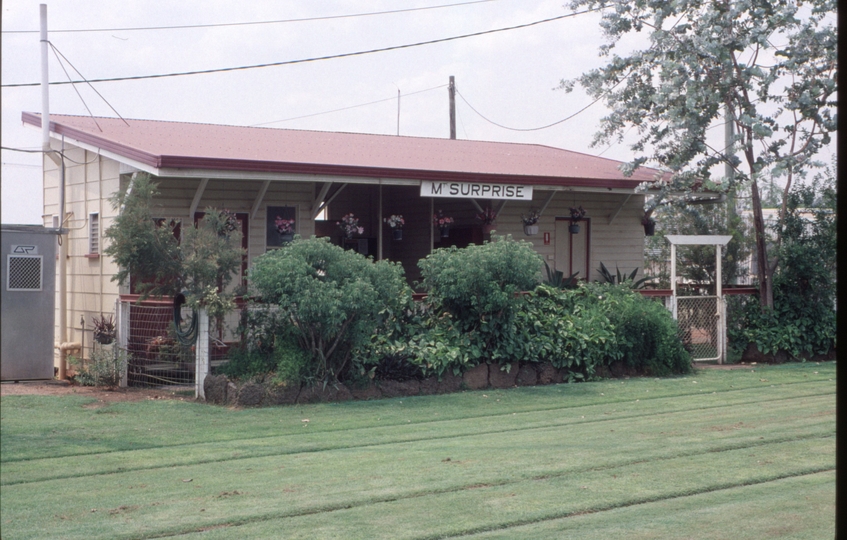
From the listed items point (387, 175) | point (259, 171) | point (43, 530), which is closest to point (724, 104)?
point (387, 175)

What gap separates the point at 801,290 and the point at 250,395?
1167cm

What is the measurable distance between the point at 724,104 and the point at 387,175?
7.24 meters

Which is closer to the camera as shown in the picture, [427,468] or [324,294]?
[427,468]

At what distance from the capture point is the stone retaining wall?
11328 millimetres

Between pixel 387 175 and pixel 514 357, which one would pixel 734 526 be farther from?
pixel 387 175

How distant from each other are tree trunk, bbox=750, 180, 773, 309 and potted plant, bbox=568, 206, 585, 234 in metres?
3.67

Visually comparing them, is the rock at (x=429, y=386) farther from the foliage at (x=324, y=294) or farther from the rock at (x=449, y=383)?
the foliage at (x=324, y=294)

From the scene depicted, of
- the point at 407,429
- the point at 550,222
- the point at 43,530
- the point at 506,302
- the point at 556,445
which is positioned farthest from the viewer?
the point at 550,222

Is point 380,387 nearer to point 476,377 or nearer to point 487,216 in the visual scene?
point 476,377

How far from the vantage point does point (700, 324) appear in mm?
16516

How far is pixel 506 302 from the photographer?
13.0 m

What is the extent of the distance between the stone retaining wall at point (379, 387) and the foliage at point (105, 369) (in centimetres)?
234

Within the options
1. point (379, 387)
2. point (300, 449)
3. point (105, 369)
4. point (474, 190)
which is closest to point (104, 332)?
Result: point (105, 369)

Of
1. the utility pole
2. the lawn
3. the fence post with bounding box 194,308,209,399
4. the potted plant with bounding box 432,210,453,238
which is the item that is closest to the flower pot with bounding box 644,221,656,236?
the potted plant with bounding box 432,210,453,238
